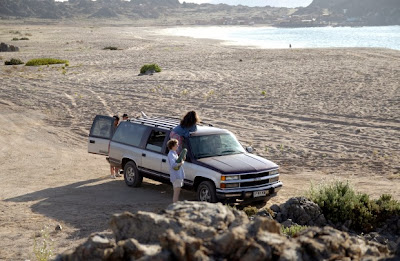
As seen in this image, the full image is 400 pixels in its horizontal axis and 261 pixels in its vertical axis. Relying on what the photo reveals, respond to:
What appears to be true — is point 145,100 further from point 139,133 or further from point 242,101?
point 139,133

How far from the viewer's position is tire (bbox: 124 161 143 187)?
1470 cm

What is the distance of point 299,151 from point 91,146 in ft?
22.5

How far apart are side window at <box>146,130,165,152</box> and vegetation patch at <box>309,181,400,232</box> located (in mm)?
3858

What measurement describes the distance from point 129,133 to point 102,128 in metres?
1.60

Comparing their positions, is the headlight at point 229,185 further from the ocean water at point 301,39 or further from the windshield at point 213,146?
the ocean water at point 301,39

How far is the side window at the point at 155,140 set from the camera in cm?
1438

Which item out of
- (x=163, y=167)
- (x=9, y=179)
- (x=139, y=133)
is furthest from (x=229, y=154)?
(x=9, y=179)

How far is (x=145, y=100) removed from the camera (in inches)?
1201

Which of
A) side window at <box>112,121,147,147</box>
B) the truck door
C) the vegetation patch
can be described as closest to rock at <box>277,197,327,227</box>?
the vegetation patch

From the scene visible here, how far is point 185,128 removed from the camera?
45.1 feet

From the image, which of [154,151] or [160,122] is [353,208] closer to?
[154,151]

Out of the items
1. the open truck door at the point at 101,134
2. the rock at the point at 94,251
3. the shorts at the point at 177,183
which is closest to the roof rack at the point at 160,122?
the open truck door at the point at 101,134

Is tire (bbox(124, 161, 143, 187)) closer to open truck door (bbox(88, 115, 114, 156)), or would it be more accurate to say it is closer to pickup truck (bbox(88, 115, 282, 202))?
pickup truck (bbox(88, 115, 282, 202))

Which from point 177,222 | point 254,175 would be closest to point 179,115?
point 254,175
